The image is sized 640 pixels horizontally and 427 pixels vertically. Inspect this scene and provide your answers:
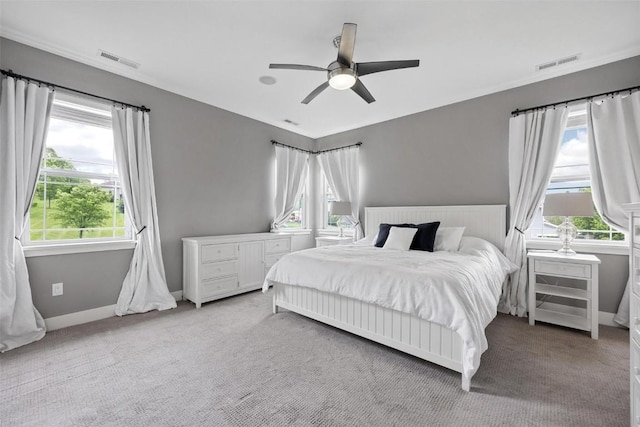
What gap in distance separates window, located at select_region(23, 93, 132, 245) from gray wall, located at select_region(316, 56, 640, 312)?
362 centimetres

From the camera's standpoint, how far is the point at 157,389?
1.86 m

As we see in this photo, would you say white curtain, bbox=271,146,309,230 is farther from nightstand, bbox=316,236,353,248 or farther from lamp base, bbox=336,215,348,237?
lamp base, bbox=336,215,348,237

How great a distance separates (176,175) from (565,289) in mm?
4676

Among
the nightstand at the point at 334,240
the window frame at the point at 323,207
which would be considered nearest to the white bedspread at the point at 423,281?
the nightstand at the point at 334,240

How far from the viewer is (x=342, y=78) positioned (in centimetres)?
246

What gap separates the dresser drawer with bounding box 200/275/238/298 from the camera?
351 centimetres

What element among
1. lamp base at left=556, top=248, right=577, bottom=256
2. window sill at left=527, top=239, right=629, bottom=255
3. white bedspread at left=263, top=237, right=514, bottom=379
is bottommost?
white bedspread at left=263, top=237, right=514, bottom=379

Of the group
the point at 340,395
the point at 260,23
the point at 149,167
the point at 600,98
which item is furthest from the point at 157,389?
the point at 600,98

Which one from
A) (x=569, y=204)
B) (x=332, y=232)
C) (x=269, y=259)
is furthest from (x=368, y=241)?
(x=569, y=204)

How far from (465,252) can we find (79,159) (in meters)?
4.33

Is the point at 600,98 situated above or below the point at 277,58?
below

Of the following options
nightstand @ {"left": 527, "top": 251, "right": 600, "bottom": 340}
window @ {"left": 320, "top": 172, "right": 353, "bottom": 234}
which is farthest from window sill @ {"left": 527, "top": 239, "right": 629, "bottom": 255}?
window @ {"left": 320, "top": 172, "right": 353, "bottom": 234}

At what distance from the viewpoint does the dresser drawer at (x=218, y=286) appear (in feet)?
11.5

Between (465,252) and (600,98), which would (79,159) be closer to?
(465,252)
